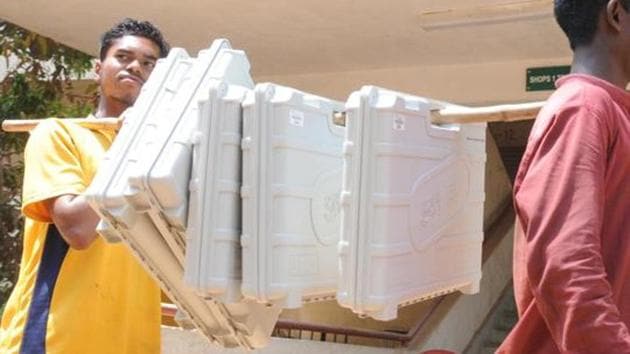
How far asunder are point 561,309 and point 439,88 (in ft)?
17.9

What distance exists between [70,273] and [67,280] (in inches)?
0.8

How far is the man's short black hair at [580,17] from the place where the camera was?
1.78 metres

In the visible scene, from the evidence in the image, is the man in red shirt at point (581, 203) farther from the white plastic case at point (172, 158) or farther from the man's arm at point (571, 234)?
the white plastic case at point (172, 158)

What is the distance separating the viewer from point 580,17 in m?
1.80

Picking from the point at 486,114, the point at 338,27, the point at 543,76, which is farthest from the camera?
the point at 543,76

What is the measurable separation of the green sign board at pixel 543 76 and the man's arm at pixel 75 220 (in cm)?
463

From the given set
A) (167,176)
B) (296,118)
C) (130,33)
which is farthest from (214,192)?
(130,33)

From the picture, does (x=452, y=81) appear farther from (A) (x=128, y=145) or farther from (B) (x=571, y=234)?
(B) (x=571, y=234)

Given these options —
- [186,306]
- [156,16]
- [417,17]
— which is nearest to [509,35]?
[417,17]

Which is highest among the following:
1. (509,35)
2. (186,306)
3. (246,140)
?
(509,35)

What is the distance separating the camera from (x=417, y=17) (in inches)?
224

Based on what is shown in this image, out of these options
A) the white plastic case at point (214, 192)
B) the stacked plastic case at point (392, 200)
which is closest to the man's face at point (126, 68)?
the white plastic case at point (214, 192)

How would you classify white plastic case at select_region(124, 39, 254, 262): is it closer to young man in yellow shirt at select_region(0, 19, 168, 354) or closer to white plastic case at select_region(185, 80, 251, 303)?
white plastic case at select_region(185, 80, 251, 303)

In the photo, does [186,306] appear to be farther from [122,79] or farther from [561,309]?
[561,309]
